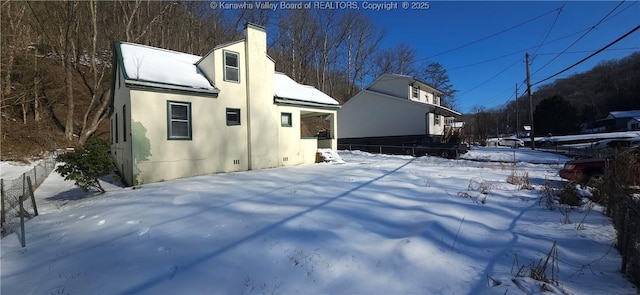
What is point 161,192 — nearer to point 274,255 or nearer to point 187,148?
point 187,148

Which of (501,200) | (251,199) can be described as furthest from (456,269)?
(251,199)

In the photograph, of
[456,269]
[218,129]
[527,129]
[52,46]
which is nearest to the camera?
[456,269]

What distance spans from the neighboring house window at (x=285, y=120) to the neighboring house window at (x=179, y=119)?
4.33 meters

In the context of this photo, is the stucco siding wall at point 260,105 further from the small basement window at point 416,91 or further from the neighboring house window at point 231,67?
the small basement window at point 416,91

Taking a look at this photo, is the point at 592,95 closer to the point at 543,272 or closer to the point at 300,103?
the point at 300,103

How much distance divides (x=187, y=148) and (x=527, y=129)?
87.9 metres

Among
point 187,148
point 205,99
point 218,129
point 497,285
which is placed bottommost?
point 497,285

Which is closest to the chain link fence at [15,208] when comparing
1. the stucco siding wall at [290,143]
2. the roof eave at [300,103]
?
the stucco siding wall at [290,143]

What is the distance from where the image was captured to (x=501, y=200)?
6.47m

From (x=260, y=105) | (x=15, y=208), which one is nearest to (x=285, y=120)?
(x=260, y=105)

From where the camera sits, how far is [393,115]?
2841 cm

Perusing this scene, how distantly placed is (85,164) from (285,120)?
7.86m

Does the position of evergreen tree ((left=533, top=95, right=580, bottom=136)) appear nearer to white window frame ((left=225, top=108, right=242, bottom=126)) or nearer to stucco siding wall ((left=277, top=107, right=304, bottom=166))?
stucco siding wall ((left=277, top=107, right=304, bottom=166))

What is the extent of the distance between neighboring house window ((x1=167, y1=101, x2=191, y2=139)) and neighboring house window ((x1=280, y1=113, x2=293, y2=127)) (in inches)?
170
